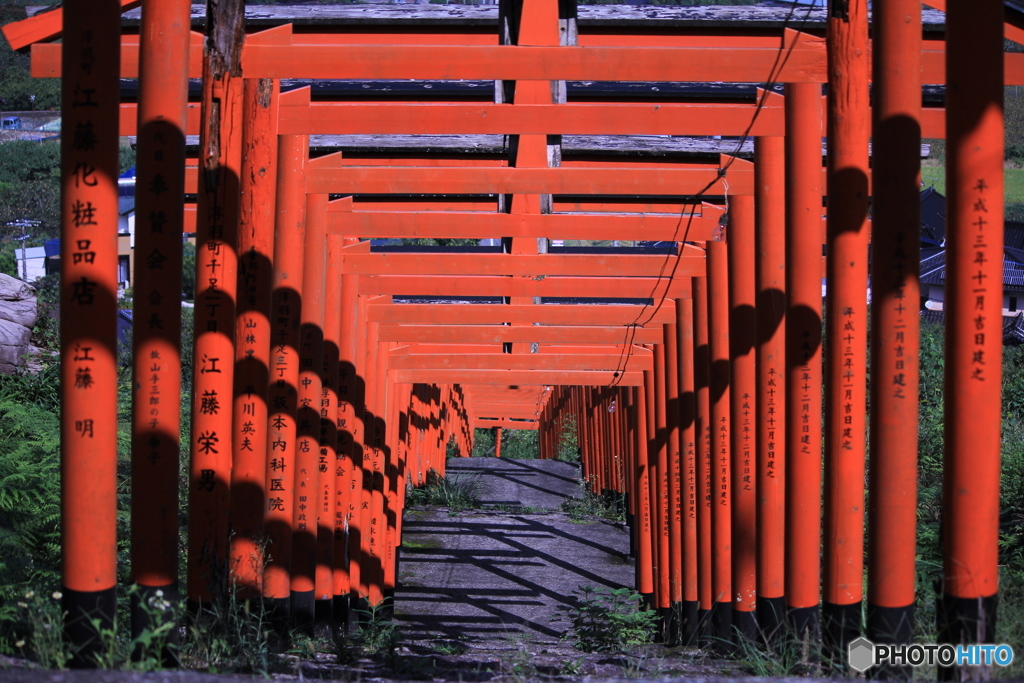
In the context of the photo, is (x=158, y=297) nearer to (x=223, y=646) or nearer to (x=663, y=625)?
(x=223, y=646)

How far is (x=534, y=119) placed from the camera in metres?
7.12

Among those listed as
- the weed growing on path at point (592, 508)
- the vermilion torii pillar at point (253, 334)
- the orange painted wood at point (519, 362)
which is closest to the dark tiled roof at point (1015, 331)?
the weed growing on path at point (592, 508)

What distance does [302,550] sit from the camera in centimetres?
836

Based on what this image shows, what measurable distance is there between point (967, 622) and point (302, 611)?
5.44 metres

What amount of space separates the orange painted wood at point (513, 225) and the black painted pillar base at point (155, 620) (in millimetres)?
4749

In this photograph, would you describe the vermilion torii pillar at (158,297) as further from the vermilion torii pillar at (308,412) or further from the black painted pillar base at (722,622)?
the black painted pillar base at (722,622)

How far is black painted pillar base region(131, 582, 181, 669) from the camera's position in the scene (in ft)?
15.7

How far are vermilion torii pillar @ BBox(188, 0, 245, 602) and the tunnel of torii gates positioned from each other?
2 centimetres

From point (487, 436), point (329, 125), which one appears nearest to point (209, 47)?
point (329, 125)

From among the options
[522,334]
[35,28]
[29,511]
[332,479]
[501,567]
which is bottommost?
[501,567]

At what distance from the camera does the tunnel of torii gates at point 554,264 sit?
14.7ft

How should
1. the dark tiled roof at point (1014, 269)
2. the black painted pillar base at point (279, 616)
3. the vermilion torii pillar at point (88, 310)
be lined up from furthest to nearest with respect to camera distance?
1. the dark tiled roof at point (1014, 269)
2. the black painted pillar base at point (279, 616)
3. the vermilion torii pillar at point (88, 310)

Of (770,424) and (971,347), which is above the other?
(971,347)

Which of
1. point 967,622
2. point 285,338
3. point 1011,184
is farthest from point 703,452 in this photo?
point 1011,184
